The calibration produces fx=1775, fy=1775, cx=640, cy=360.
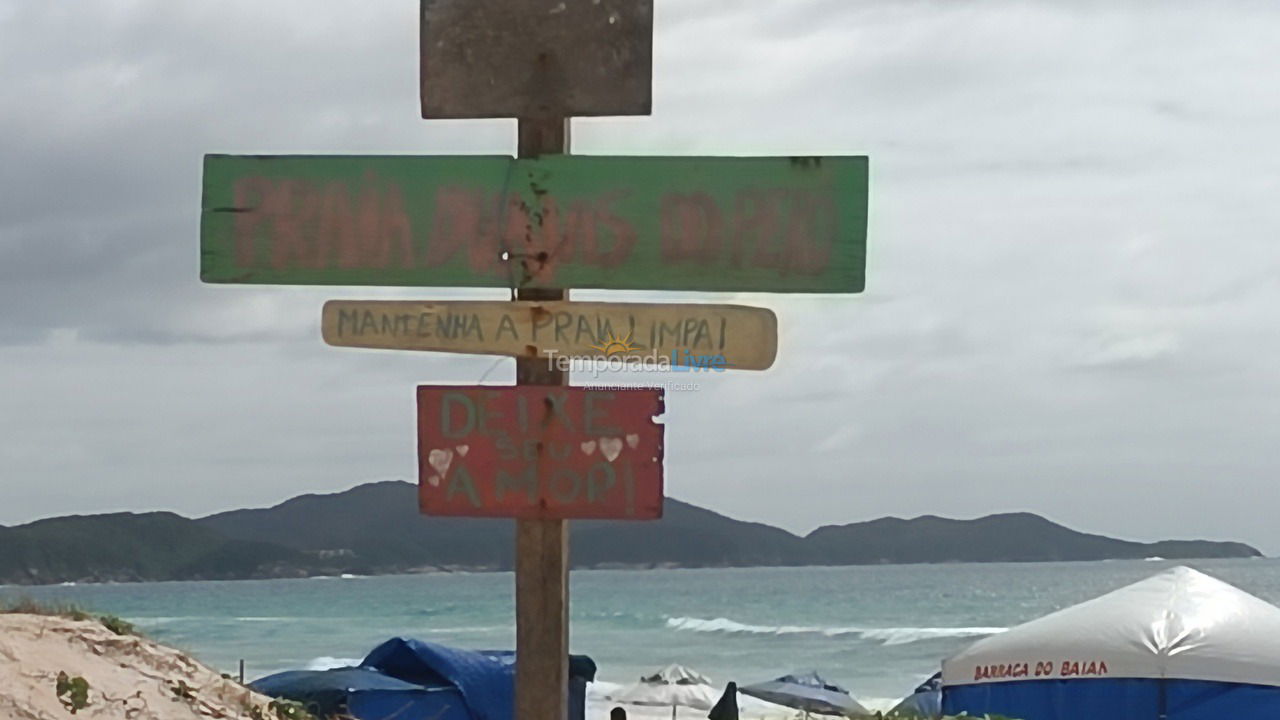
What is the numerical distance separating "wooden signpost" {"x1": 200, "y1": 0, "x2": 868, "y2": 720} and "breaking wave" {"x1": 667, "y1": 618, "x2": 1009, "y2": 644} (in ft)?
191

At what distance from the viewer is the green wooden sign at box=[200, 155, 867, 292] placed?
5855 mm

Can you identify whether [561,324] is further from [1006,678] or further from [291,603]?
[291,603]

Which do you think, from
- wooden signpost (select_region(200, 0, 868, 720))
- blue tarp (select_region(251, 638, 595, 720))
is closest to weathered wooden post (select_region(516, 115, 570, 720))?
wooden signpost (select_region(200, 0, 868, 720))

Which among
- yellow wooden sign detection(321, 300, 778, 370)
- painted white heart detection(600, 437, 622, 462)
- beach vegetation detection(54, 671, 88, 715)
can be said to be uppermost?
yellow wooden sign detection(321, 300, 778, 370)

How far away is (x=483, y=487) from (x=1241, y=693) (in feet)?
35.9

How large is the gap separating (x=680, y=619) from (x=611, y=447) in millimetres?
80650

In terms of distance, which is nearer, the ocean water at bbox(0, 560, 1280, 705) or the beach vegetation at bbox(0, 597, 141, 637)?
the beach vegetation at bbox(0, 597, 141, 637)

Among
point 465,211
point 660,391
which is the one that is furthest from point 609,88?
point 660,391

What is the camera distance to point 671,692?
29.8 metres

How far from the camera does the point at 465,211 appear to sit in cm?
605

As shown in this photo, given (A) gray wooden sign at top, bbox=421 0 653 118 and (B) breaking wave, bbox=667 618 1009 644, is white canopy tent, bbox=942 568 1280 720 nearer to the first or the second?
(A) gray wooden sign at top, bbox=421 0 653 118

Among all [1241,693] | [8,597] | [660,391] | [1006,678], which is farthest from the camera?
[1006,678]

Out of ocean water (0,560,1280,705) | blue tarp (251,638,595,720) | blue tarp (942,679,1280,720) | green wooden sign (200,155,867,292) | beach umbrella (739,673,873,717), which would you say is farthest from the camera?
ocean water (0,560,1280,705)

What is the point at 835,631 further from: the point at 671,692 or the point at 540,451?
the point at 540,451
